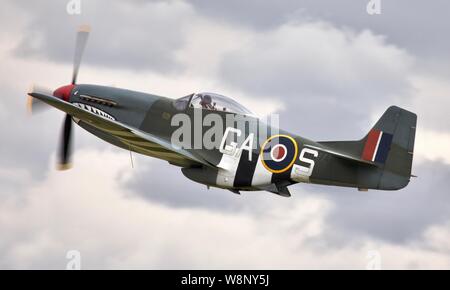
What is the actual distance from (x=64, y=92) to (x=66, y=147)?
6.02 feet

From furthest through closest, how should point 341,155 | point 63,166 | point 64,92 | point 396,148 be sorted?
point 64,92 → point 63,166 → point 341,155 → point 396,148

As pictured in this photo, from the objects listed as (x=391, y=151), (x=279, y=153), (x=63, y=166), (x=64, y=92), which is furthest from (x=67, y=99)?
(x=391, y=151)

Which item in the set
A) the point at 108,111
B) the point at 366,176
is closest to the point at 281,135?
the point at 366,176

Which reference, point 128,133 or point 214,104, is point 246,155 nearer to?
point 214,104

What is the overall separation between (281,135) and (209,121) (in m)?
1.77

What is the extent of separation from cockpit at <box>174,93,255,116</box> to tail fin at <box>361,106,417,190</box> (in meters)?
3.31

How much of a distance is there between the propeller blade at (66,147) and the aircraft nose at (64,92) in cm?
77

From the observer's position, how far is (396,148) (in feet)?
68.3

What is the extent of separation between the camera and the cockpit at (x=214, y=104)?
72.9 ft

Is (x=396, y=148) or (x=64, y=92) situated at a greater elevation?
(x=64, y=92)

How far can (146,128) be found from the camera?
75.5ft

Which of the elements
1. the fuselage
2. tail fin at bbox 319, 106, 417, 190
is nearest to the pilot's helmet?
the fuselage

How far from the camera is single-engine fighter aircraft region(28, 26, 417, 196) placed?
68.4 feet

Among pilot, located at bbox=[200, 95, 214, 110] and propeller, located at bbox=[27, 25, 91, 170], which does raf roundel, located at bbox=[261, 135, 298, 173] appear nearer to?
pilot, located at bbox=[200, 95, 214, 110]
